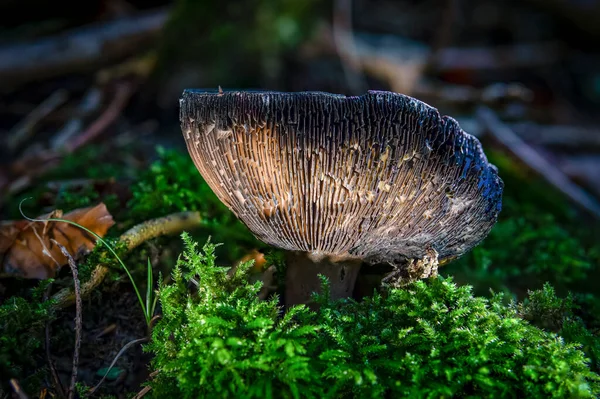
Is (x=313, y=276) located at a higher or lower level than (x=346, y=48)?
lower

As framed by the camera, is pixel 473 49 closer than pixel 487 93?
No

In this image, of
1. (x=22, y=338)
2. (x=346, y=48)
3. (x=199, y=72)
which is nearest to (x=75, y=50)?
(x=199, y=72)

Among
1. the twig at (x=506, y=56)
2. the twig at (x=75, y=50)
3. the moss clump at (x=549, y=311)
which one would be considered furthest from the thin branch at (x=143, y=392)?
the twig at (x=506, y=56)

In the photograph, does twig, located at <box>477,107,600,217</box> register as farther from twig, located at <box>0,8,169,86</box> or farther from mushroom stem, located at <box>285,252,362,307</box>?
twig, located at <box>0,8,169,86</box>

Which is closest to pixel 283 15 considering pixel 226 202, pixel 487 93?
pixel 487 93

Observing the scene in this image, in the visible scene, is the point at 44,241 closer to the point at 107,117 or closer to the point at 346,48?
the point at 107,117

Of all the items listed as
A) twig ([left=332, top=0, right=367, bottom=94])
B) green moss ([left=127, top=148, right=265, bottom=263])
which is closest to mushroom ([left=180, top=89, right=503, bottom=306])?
green moss ([left=127, top=148, right=265, bottom=263])

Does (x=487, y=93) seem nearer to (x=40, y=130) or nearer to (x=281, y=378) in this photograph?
(x=281, y=378)
